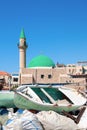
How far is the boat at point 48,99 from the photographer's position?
11.1 m

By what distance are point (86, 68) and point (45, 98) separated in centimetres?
3391

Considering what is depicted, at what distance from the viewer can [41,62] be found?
47156mm

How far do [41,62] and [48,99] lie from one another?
34712 mm

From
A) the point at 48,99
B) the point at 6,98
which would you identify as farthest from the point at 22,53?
the point at 48,99

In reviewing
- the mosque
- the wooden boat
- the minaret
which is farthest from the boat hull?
the minaret

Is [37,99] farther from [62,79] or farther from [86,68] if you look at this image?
[86,68]

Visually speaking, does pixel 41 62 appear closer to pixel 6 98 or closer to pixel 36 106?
pixel 6 98

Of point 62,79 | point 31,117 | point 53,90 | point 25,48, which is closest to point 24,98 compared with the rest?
point 53,90

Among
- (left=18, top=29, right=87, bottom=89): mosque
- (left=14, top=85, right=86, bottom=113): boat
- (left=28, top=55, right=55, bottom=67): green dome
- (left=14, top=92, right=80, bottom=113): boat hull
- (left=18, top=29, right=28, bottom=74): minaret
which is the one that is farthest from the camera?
(left=18, top=29, right=28, bottom=74): minaret

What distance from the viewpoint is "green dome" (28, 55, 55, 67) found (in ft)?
154

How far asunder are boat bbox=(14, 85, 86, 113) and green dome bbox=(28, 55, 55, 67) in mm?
33503

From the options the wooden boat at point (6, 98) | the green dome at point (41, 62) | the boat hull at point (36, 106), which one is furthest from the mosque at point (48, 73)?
the boat hull at point (36, 106)

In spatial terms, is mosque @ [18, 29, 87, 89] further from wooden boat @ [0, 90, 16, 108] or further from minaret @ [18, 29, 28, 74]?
wooden boat @ [0, 90, 16, 108]

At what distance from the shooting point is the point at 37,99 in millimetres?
11703
